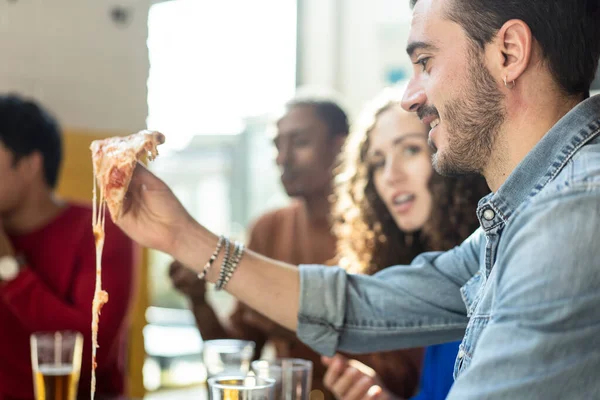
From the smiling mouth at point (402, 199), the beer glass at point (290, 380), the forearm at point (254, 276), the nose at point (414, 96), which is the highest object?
the nose at point (414, 96)

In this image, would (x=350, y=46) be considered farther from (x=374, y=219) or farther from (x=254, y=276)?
(x=254, y=276)

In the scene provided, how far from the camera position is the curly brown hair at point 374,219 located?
1.82 metres

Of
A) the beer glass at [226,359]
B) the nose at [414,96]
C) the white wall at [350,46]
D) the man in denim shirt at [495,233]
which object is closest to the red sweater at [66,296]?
the beer glass at [226,359]

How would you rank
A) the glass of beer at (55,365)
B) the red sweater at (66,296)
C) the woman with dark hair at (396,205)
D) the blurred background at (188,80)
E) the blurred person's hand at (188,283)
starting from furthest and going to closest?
the blurred background at (188,80) → the blurred person's hand at (188,283) → the red sweater at (66,296) → the woman with dark hair at (396,205) → the glass of beer at (55,365)

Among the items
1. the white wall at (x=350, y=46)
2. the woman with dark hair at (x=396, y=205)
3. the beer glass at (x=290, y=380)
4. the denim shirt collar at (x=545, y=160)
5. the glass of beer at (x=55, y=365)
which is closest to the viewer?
the denim shirt collar at (x=545, y=160)

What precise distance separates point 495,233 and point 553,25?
30 centimetres

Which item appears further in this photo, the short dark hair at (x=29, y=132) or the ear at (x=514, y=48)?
the short dark hair at (x=29, y=132)

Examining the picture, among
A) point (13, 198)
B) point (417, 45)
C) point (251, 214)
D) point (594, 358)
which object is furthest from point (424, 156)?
point (251, 214)

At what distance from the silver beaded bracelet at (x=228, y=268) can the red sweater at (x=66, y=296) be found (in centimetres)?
79

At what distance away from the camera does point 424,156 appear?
1894mm

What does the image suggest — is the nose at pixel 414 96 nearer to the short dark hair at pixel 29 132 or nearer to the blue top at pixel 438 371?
the blue top at pixel 438 371

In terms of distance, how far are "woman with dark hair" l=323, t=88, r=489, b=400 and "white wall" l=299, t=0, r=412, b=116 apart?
215 centimetres

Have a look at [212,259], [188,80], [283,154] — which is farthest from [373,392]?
[188,80]

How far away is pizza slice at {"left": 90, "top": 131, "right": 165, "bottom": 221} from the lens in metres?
1.16
